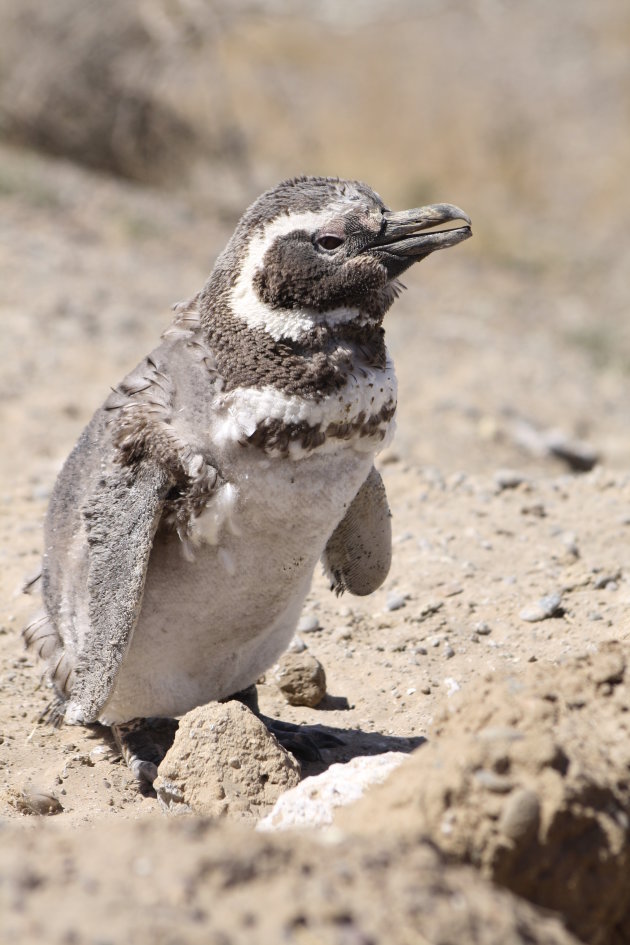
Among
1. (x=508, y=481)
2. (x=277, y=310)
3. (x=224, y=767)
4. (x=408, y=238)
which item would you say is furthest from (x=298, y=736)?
(x=508, y=481)

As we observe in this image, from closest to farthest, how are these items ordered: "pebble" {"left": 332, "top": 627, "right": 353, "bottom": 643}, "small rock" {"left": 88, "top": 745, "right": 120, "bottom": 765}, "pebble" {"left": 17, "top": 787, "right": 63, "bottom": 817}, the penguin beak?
1. the penguin beak
2. "pebble" {"left": 17, "top": 787, "right": 63, "bottom": 817}
3. "small rock" {"left": 88, "top": 745, "right": 120, "bottom": 765}
4. "pebble" {"left": 332, "top": 627, "right": 353, "bottom": 643}

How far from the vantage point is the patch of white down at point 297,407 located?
3648 millimetres

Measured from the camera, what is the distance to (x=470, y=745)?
263 cm

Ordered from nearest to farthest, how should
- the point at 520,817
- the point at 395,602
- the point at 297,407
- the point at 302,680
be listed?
the point at 520,817 → the point at 297,407 → the point at 302,680 → the point at 395,602

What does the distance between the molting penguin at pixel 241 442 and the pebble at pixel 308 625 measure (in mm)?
1213

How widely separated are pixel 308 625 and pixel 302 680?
2.20 ft

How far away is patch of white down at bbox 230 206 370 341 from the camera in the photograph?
369 cm

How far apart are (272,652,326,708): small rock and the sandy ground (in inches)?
2.2

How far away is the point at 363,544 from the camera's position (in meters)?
4.70

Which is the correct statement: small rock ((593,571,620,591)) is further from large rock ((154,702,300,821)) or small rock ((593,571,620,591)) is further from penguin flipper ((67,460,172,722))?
penguin flipper ((67,460,172,722))

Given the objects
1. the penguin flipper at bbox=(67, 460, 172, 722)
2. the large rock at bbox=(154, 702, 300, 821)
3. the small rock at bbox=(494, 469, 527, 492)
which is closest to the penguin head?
the penguin flipper at bbox=(67, 460, 172, 722)

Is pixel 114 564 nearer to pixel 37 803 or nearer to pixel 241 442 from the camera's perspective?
pixel 241 442

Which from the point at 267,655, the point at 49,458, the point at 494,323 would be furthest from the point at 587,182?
the point at 267,655

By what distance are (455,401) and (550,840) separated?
276 inches
